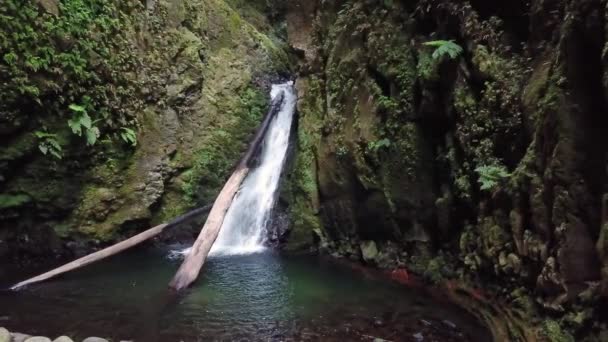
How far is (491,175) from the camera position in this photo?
6434 millimetres

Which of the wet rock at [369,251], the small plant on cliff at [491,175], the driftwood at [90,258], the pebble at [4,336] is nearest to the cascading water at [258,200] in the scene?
the driftwood at [90,258]

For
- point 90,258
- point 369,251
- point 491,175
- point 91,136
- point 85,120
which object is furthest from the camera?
point 369,251

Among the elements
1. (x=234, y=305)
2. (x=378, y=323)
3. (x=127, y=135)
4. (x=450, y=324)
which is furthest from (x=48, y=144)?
(x=450, y=324)

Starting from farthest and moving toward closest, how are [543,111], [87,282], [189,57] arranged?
[189,57] → [87,282] → [543,111]

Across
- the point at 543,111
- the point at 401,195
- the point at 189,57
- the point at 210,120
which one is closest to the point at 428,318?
the point at 401,195

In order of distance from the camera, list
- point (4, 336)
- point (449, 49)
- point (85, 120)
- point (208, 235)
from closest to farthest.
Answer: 1. point (4, 336)
2. point (449, 49)
3. point (208, 235)
4. point (85, 120)

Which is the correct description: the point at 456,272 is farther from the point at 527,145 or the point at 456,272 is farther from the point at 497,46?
the point at 497,46

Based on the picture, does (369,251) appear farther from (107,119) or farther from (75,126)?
(75,126)

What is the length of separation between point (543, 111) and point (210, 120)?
9782 millimetres

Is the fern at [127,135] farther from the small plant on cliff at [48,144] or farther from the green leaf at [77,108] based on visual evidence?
the small plant on cliff at [48,144]

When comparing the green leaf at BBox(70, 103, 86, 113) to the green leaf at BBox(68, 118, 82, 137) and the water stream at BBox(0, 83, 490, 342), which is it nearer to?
the green leaf at BBox(68, 118, 82, 137)

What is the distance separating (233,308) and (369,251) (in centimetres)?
378

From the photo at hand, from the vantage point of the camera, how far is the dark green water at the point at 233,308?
6.26 metres

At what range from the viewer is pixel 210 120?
43.5 ft
